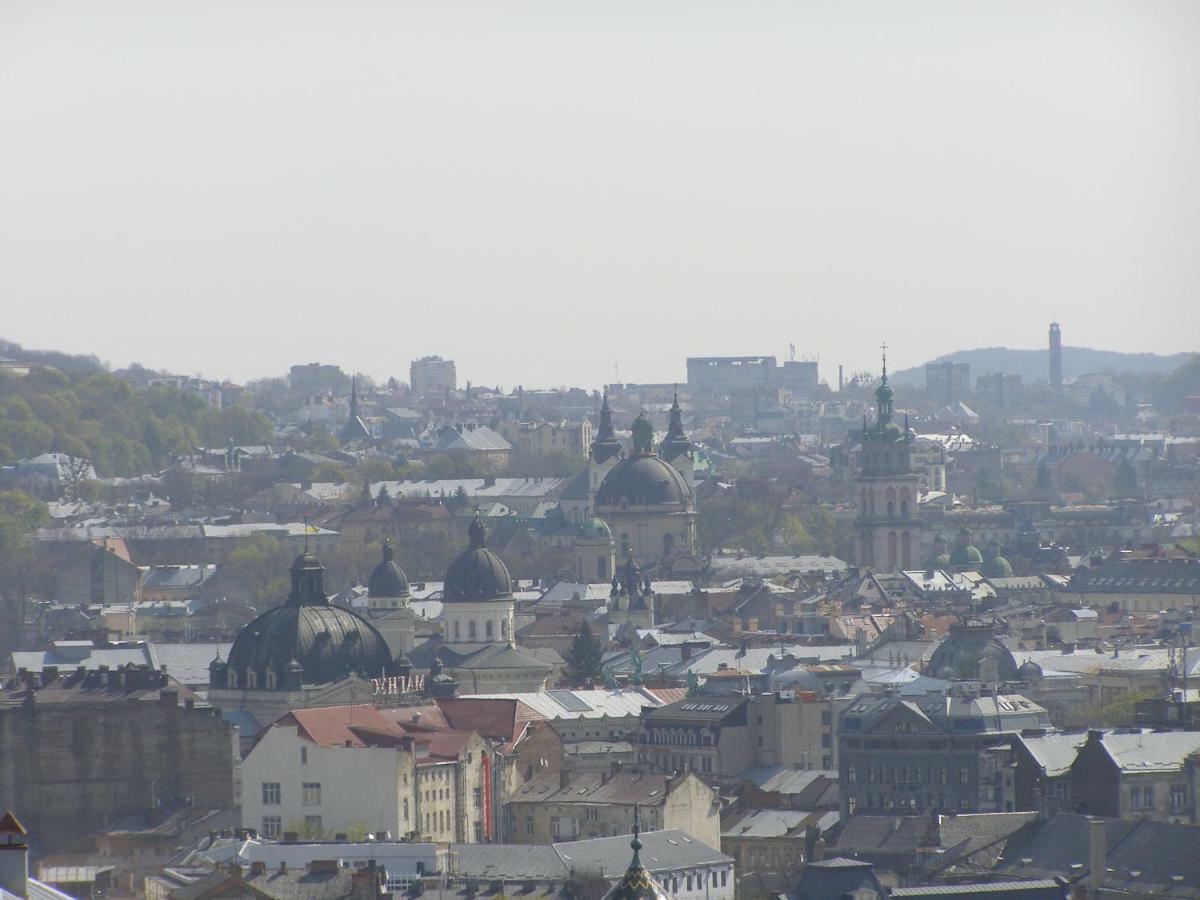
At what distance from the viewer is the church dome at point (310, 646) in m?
98.2

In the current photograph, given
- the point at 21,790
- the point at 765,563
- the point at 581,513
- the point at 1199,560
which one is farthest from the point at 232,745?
the point at 581,513

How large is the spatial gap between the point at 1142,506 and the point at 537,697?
95526mm

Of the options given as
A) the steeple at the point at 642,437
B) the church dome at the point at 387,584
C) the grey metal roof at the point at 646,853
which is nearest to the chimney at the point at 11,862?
the grey metal roof at the point at 646,853

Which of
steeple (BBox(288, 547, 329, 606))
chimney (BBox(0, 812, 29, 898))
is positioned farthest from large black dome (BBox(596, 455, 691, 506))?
chimney (BBox(0, 812, 29, 898))

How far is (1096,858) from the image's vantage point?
66.9 metres

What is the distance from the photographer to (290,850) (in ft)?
232

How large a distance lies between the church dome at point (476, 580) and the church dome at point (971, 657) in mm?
14194

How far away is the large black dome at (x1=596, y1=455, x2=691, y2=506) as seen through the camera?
525 feet

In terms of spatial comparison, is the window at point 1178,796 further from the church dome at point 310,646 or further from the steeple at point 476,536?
the steeple at point 476,536

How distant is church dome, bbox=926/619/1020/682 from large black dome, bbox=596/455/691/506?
57.6 m

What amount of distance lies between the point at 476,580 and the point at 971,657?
17578 mm

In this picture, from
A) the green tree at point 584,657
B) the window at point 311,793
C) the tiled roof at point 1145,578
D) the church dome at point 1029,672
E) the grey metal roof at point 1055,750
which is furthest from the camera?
the tiled roof at point 1145,578

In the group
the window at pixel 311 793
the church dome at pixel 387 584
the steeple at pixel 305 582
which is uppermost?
the steeple at pixel 305 582

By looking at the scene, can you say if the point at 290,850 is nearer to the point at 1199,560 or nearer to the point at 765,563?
the point at 1199,560
